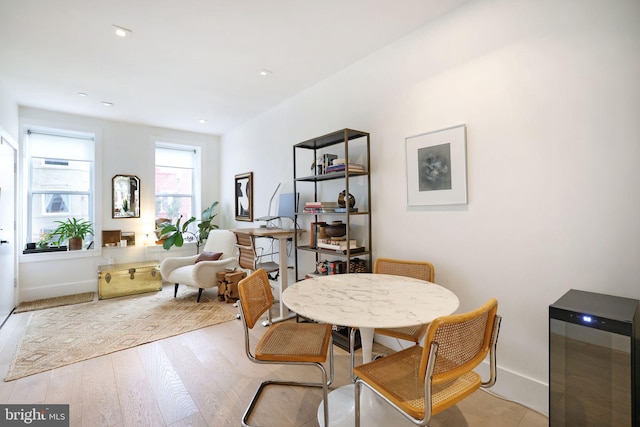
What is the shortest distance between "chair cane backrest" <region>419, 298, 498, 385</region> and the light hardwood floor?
0.82m

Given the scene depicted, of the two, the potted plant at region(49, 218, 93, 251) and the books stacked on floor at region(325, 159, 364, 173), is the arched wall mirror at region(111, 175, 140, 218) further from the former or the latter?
the books stacked on floor at region(325, 159, 364, 173)

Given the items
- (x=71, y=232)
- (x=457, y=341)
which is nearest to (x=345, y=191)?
(x=457, y=341)

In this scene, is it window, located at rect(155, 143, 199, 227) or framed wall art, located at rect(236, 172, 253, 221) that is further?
window, located at rect(155, 143, 199, 227)

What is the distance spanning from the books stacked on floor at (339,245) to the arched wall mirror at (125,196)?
360 cm

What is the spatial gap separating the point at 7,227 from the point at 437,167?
458 cm

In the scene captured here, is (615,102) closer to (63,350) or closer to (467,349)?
(467,349)

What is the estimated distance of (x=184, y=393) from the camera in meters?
2.04

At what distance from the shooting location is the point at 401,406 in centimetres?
116

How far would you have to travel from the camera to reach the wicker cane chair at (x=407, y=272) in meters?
1.88

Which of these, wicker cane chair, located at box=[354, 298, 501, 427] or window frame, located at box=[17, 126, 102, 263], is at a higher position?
window frame, located at box=[17, 126, 102, 263]

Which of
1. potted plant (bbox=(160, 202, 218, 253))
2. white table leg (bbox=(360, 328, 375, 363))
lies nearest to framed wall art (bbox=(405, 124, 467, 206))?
white table leg (bbox=(360, 328, 375, 363))

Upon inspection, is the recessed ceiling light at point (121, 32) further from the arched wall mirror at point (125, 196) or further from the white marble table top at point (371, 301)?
the arched wall mirror at point (125, 196)

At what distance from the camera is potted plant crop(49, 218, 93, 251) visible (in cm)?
436

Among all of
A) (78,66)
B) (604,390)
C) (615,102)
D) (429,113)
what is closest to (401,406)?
(604,390)
